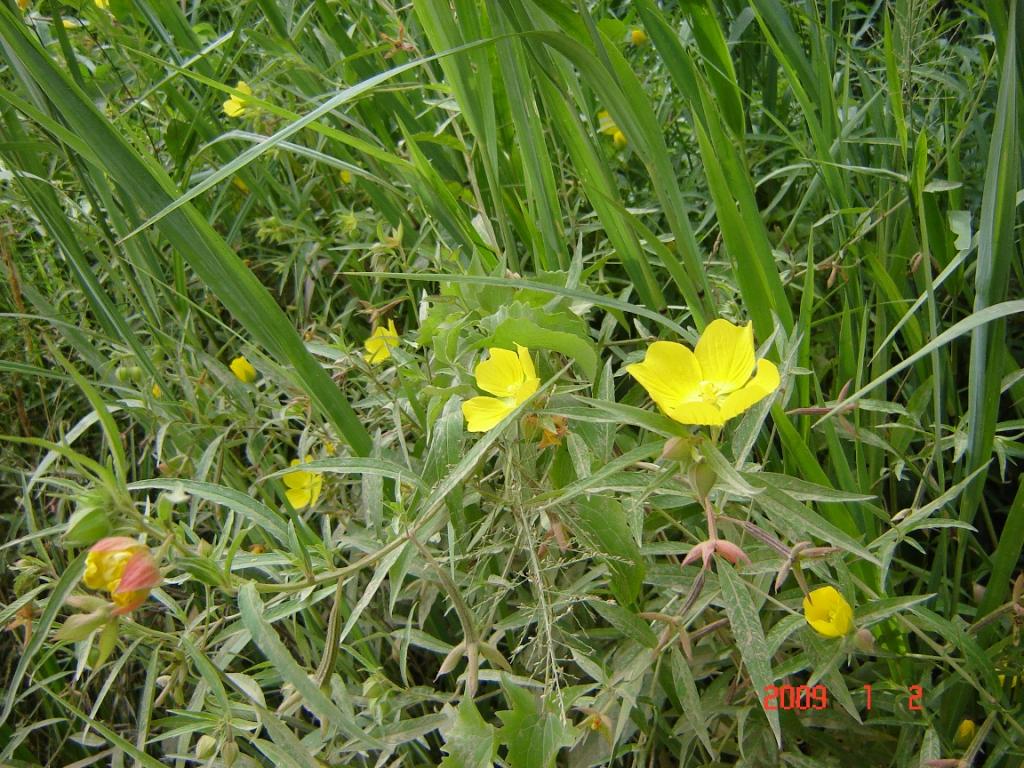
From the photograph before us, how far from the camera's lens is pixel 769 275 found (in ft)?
2.77

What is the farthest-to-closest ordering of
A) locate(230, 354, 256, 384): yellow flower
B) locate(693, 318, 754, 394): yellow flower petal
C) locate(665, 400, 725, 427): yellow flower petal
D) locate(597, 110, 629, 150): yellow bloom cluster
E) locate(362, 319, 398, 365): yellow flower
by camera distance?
locate(597, 110, 629, 150): yellow bloom cluster
locate(230, 354, 256, 384): yellow flower
locate(362, 319, 398, 365): yellow flower
locate(693, 318, 754, 394): yellow flower petal
locate(665, 400, 725, 427): yellow flower petal

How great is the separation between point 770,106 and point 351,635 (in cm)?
94

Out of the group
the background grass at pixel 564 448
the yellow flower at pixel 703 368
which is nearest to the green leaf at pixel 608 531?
the background grass at pixel 564 448

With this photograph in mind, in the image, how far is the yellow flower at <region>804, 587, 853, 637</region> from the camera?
710mm

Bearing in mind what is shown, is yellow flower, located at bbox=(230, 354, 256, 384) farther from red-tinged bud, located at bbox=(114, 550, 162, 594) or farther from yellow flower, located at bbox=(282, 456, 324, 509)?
red-tinged bud, located at bbox=(114, 550, 162, 594)

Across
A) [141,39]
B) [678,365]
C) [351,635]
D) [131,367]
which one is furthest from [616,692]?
[141,39]

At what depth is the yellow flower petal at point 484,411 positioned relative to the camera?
28.9 inches

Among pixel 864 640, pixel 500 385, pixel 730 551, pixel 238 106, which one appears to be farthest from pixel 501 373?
pixel 238 106

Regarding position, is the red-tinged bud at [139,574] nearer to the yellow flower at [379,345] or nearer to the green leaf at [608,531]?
the green leaf at [608,531]

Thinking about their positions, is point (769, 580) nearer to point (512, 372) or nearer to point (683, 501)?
point (683, 501)

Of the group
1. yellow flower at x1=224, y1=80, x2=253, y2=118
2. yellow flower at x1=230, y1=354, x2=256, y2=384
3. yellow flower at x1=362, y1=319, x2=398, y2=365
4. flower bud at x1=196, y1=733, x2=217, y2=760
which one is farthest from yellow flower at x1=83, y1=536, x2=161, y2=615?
yellow flower at x1=224, y1=80, x2=253, y2=118

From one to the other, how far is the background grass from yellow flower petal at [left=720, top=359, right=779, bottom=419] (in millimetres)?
41
